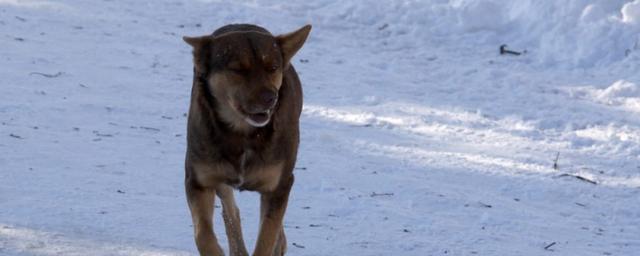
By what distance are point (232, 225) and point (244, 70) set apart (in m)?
1.40

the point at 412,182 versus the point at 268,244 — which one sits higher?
the point at 268,244

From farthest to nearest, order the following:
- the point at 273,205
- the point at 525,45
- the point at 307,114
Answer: the point at 525,45 < the point at 307,114 < the point at 273,205

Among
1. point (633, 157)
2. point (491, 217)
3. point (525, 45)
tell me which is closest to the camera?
point (491, 217)

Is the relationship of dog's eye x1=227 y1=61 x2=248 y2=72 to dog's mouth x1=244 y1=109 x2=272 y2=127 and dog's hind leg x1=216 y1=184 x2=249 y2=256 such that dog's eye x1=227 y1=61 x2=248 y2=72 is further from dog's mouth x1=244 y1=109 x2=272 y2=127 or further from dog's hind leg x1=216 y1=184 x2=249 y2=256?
dog's hind leg x1=216 y1=184 x2=249 y2=256

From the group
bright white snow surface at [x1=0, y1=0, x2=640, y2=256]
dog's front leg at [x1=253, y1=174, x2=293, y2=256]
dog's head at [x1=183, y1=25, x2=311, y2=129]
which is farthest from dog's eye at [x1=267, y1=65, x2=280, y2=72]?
bright white snow surface at [x1=0, y1=0, x2=640, y2=256]

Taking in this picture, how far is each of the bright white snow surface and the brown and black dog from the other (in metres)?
0.94

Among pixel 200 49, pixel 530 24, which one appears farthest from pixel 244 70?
pixel 530 24

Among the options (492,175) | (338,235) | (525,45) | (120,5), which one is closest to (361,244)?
(338,235)

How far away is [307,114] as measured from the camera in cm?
1055

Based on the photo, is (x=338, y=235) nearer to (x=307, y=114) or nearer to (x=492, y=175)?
(x=492, y=175)

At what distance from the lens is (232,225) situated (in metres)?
6.63

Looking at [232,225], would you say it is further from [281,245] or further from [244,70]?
[244,70]

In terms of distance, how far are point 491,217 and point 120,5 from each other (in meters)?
7.87

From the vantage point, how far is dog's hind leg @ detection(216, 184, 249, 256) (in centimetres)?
658
